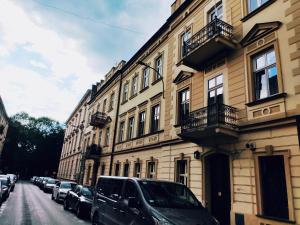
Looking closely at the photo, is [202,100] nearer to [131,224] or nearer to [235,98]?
[235,98]

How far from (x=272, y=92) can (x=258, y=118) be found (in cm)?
105

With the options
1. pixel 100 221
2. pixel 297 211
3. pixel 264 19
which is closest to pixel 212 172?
pixel 297 211

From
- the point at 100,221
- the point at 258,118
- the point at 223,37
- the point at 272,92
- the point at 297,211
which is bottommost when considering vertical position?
the point at 100,221

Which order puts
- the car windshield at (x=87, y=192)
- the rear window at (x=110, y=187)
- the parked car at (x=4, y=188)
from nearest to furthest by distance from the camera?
1. the rear window at (x=110, y=187)
2. the car windshield at (x=87, y=192)
3. the parked car at (x=4, y=188)

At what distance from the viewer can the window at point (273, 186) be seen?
824 centimetres

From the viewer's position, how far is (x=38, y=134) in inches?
3211

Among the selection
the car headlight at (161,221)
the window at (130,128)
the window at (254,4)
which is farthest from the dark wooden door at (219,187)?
the window at (130,128)

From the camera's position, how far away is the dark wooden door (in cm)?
1058

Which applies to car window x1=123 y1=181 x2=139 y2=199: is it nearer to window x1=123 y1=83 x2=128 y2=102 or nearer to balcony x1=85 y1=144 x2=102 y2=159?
window x1=123 y1=83 x2=128 y2=102

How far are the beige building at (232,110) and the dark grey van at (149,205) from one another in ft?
9.54

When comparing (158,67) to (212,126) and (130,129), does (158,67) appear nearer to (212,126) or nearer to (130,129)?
(130,129)

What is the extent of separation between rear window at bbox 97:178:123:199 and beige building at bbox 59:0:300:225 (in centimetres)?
407

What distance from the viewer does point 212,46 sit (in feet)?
38.2

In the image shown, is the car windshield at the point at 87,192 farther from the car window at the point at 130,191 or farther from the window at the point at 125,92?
the window at the point at 125,92
